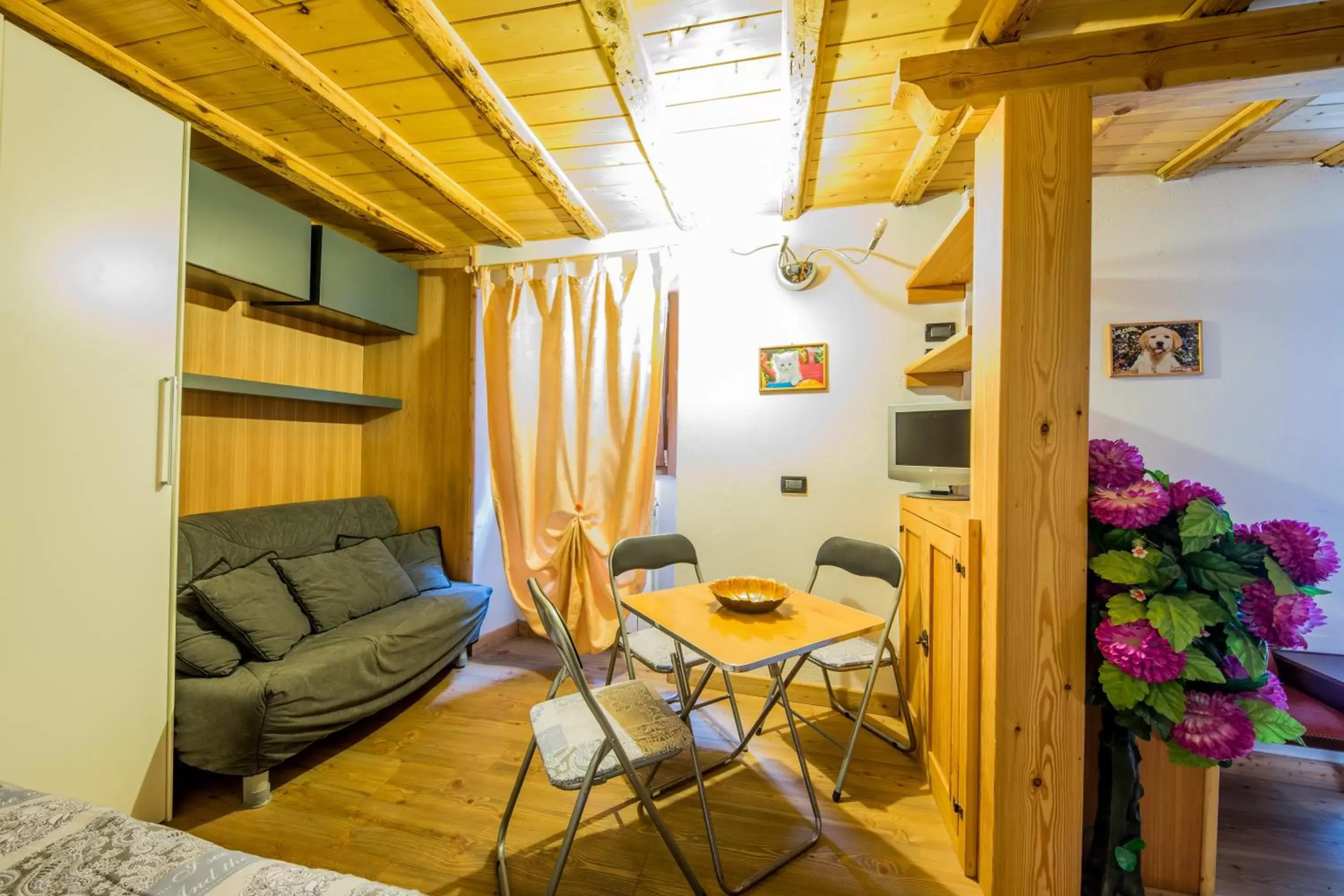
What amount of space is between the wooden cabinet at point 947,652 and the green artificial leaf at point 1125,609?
27 centimetres

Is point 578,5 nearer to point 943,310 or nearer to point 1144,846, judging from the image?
point 943,310

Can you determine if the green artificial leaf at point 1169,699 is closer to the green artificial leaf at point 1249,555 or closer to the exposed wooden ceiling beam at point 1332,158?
the green artificial leaf at point 1249,555

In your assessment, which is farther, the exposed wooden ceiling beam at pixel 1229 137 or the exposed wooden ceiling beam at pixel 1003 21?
the exposed wooden ceiling beam at pixel 1229 137

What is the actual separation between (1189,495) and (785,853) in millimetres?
1419

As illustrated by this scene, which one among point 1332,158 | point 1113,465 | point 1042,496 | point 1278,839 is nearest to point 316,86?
point 1042,496

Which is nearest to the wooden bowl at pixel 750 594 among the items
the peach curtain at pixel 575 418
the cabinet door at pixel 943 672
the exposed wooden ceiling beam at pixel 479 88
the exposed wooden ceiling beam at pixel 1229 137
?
the cabinet door at pixel 943 672

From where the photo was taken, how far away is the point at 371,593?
7.27ft

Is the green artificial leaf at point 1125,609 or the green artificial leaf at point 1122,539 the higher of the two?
the green artificial leaf at point 1122,539

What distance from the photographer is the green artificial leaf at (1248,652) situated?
0.96 metres

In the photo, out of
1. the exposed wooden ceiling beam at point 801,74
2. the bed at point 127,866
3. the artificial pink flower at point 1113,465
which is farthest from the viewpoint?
the exposed wooden ceiling beam at point 801,74

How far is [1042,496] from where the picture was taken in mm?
1158

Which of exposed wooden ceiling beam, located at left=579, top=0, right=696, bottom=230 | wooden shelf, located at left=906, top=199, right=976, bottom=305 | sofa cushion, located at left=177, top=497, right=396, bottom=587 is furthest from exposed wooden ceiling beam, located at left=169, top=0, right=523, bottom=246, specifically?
wooden shelf, located at left=906, top=199, right=976, bottom=305

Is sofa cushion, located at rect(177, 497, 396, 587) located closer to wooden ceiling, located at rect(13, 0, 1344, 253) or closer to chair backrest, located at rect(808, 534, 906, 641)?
wooden ceiling, located at rect(13, 0, 1344, 253)

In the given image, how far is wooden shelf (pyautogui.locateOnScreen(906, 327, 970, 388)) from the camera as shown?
1.68 metres
